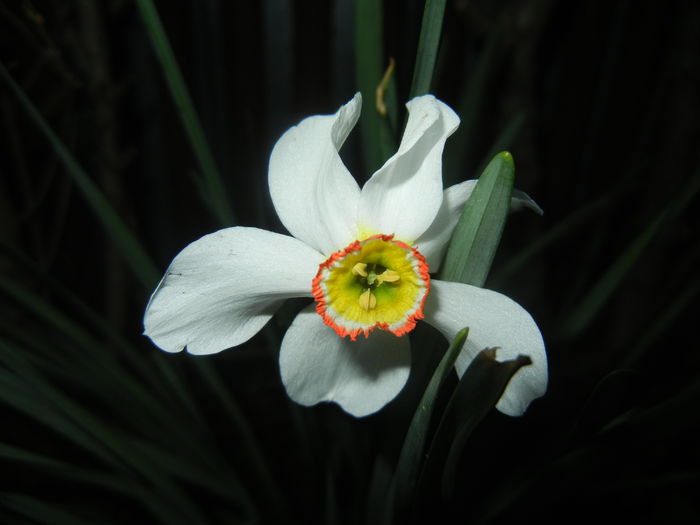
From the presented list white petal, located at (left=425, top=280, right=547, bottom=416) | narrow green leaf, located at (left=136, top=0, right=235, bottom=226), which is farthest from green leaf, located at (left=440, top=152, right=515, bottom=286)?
narrow green leaf, located at (left=136, top=0, right=235, bottom=226)

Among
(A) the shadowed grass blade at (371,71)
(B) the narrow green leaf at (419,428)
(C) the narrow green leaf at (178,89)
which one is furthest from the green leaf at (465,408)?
(C) the narrow green leaf at (178,89)

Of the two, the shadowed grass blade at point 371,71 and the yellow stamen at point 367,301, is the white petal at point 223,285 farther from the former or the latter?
the shadowed grass blade at point 371,71

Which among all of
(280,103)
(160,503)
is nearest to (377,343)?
(160,503)

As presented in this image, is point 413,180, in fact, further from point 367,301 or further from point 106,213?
point 106,213

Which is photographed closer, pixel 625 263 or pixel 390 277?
pixel 390 277

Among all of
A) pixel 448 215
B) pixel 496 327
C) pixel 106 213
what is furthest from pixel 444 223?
pixel 106 213

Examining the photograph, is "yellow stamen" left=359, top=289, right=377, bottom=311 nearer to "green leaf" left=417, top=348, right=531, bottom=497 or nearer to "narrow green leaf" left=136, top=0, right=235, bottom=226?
"green leaf" left=417, top=348, right=531, bottom=497
